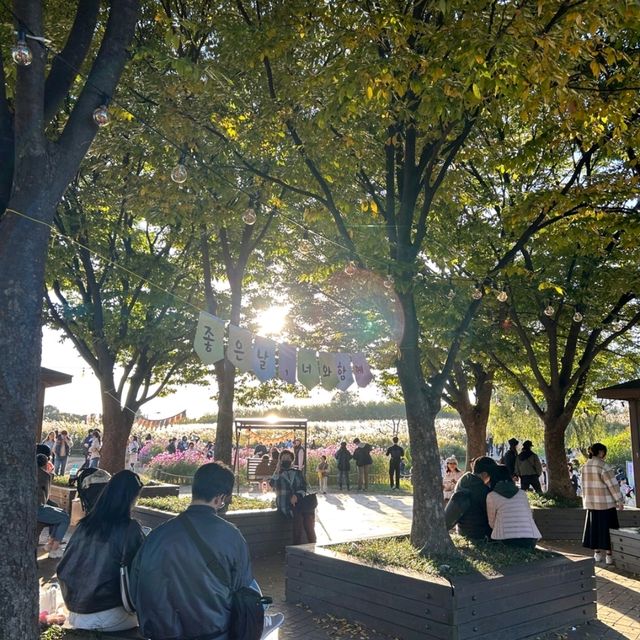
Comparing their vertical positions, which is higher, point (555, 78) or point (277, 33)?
point (277, 33)

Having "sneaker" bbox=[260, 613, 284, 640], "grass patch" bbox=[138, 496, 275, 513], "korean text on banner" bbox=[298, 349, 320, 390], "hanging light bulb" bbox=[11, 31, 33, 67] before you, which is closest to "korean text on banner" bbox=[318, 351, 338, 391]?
"korean text on banner" bbox=[298, 349, 320, 390]

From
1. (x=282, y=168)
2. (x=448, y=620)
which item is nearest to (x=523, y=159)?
(x=282, y=168)

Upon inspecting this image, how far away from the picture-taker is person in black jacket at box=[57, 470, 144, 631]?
12.7 ft

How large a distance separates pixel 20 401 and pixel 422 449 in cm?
473

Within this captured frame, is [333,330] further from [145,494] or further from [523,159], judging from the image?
[523,159]

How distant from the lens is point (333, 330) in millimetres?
15461

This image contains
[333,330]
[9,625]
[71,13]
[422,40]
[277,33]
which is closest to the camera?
[9,625]

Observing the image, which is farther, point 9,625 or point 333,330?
point 333,330

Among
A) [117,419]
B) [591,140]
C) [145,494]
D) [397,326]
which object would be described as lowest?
[145,494]

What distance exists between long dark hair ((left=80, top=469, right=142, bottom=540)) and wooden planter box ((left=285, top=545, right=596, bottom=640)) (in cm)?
282

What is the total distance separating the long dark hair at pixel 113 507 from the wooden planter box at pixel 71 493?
29.7 feet

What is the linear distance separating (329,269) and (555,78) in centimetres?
479

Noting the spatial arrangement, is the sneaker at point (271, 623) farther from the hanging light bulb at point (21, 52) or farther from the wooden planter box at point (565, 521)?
the wooden planter box at point (565, 521)

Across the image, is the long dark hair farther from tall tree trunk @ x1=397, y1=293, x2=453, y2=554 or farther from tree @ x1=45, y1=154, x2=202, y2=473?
tree @ x1=45, y1=154, x2=202, y2=473
